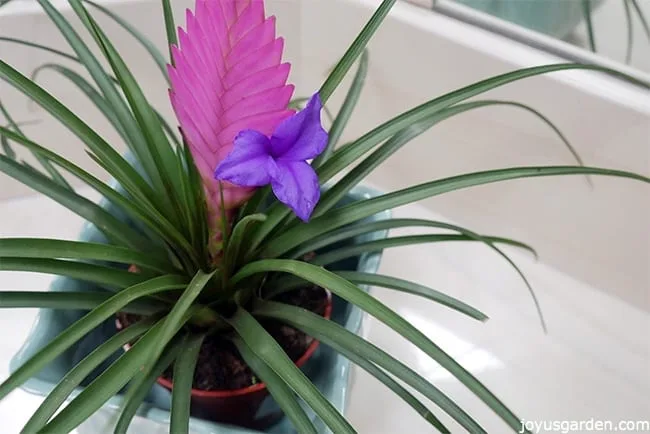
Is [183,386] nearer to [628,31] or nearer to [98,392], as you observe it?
[98,392]

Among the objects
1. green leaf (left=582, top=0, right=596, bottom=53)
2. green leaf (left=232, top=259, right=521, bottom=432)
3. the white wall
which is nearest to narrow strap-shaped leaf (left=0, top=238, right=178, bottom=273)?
green leaf (left=232, top=259, right=521, bottom=432)

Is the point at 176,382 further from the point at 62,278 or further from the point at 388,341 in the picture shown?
the point at 388,341

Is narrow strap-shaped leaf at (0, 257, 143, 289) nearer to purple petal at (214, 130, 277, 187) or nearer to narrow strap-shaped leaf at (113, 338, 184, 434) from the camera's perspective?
narrow strap-shaped leaf at (113, 338, 184, 434)

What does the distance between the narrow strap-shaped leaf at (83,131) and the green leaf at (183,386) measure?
106 mm

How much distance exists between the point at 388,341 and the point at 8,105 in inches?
20.2

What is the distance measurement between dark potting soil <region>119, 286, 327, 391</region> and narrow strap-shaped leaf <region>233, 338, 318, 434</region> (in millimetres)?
51

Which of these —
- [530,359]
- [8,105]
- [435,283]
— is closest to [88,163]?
[8,105]

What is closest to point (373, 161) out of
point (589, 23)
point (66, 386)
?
point (66, 386)

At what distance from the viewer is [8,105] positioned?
760mm

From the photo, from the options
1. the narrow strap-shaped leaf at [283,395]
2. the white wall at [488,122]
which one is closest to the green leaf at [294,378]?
the narrow strap-shaped leaf at [283,395]

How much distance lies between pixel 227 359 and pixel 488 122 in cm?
41

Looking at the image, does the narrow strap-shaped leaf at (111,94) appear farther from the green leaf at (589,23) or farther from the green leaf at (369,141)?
the green leaf at (589,23)

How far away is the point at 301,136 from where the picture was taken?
0.33 meters

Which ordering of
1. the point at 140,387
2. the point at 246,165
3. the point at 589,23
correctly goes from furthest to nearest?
the point at 589,23 < the point at 140,387 < the point at 246,165
